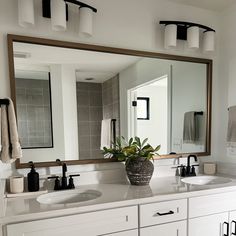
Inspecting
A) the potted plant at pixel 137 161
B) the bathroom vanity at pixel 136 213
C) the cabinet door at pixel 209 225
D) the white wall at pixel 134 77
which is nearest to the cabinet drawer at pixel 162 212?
the bathroom vanity at pixel 136 213

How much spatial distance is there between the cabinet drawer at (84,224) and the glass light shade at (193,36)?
1.47m

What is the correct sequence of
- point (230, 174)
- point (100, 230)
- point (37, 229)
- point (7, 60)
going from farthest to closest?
point (230, 174) < point (7, 60) < point (100, 230) < point (37, 229)

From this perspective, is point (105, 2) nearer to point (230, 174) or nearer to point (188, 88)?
point (188, 88)

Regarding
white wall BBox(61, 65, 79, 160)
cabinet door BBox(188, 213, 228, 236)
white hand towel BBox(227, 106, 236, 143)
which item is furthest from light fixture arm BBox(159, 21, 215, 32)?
cabinet door BBox(188, 213, 228, 236)

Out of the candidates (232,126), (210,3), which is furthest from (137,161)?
(210,3)

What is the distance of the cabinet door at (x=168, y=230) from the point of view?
1.42 metres

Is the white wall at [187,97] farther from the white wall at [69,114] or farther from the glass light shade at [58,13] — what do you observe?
the glass light shade at [58,13]

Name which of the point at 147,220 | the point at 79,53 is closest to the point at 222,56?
the point at 79,53

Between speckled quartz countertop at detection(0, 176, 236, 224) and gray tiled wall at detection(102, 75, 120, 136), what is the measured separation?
0.51 metres

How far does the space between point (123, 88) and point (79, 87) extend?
0.38m

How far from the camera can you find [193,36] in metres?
1.99

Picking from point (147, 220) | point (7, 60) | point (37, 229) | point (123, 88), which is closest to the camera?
point (37, 229)

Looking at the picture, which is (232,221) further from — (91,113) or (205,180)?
(91,113)

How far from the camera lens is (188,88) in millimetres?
2221
